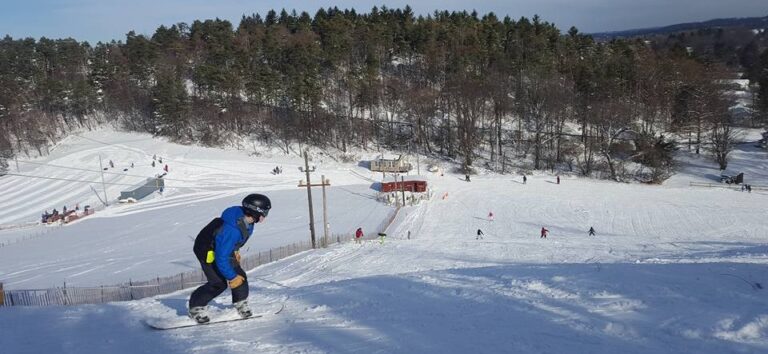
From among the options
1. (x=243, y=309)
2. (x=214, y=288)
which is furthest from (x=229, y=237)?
(x=243, y=309)

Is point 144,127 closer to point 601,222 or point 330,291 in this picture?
point 601,222

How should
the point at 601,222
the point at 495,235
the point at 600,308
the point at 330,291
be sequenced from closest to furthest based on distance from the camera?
1. the point at 600,308
2. the point at 330,291
3. the point at 495,235
4. the point at 601,222

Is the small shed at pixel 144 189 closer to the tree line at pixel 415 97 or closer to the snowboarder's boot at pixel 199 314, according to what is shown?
the tree line at pixel 415 97

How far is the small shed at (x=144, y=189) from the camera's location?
44.2 metres

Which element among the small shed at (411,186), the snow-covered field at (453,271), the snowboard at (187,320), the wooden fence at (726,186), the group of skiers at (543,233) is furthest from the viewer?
the small shed at (411,186)

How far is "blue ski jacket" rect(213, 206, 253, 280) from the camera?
21.4ft

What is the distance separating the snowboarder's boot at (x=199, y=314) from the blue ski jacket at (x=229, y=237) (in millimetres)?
801

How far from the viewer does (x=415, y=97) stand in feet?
223

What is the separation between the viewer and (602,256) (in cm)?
1852

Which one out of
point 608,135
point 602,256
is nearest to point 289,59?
point 608,135

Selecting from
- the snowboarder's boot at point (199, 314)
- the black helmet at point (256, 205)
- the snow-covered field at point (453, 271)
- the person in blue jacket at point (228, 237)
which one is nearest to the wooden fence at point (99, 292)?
the snow-covered field at point (453, 271)

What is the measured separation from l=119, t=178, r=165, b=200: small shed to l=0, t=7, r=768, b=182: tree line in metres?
18.1

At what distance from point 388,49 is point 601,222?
56.7 metres

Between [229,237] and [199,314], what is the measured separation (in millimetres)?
1292
